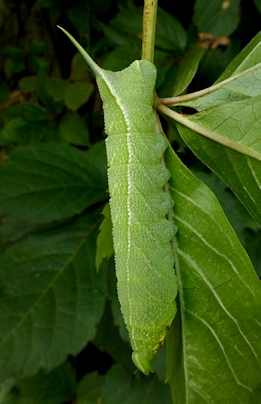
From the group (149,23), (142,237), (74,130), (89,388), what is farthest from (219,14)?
(89,388)

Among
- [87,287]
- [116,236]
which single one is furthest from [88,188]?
[116,236]

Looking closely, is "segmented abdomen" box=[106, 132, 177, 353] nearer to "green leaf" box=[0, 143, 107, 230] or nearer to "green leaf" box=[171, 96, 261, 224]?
"green leaf" box=[171, 96, 261, 224]

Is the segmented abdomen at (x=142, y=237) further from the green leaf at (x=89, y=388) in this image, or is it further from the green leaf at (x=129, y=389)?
the green leaf at (x=89, y=388)

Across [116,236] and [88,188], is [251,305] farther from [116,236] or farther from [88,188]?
[88,188]

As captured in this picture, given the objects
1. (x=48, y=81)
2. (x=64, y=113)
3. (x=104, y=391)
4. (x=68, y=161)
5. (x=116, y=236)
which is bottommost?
(x=104, y=391)

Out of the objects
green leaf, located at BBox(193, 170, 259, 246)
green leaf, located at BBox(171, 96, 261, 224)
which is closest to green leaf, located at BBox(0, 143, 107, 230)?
green leaf, located at BBox(193, 170, 259, 246)

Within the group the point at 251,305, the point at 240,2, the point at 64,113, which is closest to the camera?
the point at 251,305

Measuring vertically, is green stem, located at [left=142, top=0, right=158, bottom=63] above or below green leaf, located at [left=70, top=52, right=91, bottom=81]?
below

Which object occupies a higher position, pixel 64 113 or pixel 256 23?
pixel 256 23
